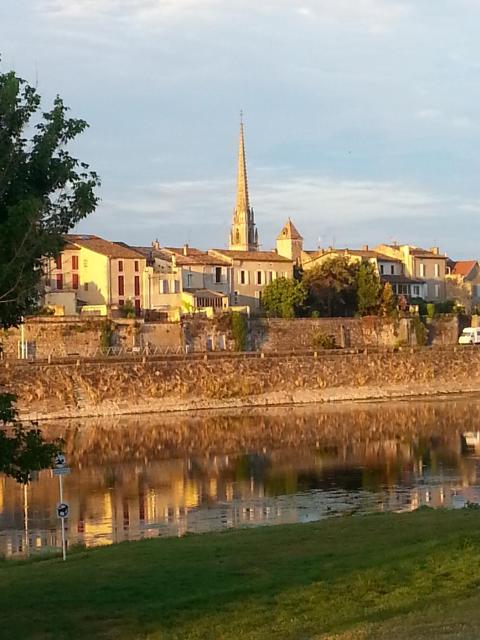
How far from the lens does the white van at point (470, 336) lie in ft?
323

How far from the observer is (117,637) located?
15.3 m

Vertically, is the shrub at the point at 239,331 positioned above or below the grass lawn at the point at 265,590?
above

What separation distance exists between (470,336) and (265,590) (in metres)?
83.7

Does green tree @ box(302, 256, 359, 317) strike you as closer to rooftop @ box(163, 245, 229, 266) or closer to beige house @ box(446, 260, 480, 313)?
rooftop @ box(163, 245, 229, 266)

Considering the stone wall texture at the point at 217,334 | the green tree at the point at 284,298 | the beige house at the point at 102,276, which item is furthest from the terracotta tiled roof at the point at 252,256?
the stone wall texture at the point at 217,334

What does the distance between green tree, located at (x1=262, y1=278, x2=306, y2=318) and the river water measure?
2894 centimetres

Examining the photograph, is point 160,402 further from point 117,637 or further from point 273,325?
point 117,637

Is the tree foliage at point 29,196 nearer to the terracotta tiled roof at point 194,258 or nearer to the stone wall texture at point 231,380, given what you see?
the stone wall texture at point 231,380

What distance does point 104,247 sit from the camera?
99750mm

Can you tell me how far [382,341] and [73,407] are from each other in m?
36.3

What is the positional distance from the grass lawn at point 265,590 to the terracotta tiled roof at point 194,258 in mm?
80057

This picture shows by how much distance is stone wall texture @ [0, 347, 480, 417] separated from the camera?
7012cm

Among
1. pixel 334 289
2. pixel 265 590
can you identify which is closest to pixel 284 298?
pixel 334 289

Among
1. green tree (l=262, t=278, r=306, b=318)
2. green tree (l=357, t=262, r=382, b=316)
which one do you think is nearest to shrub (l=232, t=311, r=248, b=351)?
green tree (l=262, t=278, r=306, b=318)
